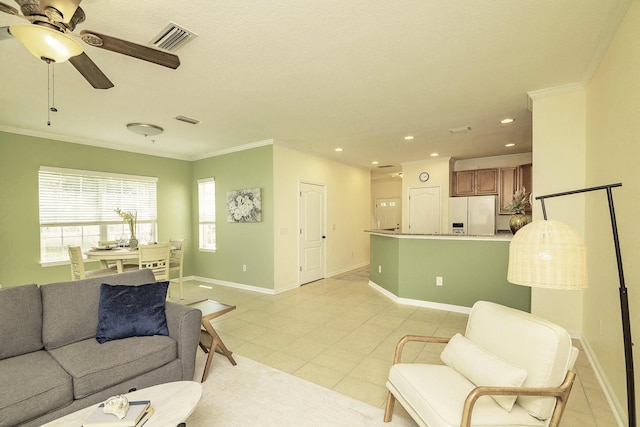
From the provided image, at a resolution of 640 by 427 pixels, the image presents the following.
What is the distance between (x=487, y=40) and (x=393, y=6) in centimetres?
88

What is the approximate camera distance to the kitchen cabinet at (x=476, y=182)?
5953mm

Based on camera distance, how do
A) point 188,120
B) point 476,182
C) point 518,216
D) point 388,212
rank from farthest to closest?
point 388,212 → point 476,182 → point 188,120 → point 518,216

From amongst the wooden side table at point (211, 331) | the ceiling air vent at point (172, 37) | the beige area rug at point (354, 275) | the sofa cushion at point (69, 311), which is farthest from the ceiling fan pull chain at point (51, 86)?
the beige area rug at point (354, 275)

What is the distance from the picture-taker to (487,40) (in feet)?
7.29

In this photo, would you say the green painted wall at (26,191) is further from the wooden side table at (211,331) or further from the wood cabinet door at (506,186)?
the wood cabinet door at (506,186)

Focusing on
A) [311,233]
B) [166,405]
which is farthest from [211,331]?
[311,233]

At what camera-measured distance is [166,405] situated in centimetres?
149

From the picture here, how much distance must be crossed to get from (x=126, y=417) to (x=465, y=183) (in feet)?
21.7

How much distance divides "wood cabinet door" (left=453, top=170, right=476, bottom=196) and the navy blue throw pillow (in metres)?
6.02

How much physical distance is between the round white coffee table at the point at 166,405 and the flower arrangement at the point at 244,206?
377cm

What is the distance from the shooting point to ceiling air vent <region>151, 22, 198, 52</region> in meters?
2.06

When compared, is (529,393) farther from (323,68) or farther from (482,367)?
(323,68)

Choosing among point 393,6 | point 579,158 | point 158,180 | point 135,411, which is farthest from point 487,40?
point 158,180

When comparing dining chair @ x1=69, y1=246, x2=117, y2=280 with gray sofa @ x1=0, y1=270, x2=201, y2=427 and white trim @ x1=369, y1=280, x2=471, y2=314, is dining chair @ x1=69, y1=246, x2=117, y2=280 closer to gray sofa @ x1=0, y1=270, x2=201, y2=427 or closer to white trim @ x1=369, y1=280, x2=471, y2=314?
gray sofa @ x1=0, y1=270, x2=201, y2=427
